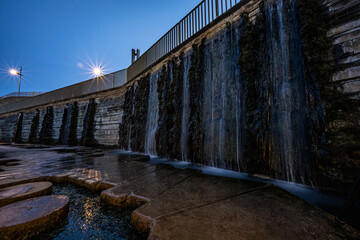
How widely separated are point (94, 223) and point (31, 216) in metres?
0.53

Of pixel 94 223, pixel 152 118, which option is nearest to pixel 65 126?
pixel 152 118

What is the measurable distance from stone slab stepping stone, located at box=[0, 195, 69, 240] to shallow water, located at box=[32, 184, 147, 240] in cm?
7

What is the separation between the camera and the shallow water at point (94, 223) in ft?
4.01

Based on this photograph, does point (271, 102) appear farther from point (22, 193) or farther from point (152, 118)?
point (152, 118)

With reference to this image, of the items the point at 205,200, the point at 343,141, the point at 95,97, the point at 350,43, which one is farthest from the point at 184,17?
the point at 95,97

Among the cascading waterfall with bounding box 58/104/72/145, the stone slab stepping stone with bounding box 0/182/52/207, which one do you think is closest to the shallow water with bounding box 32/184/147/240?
the stone slab stepping stone with bounding box 0/182/52/207

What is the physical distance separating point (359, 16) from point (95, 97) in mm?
14273

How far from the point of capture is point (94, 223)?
1.39 metres

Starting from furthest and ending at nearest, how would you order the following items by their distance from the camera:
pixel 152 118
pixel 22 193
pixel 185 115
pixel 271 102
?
pixel 152 118
pixel 185 115
pixel 271 102
pixel 22 193

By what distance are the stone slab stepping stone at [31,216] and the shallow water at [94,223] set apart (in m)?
0.07

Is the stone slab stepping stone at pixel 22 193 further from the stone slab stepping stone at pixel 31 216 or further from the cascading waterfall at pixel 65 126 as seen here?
the cascading waterfall at pixel 65 126

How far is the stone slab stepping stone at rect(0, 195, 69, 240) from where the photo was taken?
1.12 m

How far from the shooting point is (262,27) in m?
3.59

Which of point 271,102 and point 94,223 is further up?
point 271,102
